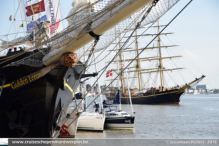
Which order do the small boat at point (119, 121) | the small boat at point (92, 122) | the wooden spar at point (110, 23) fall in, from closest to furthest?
the wooden spar at point (110, 23), the small boat at point (92, 122), the small boat at point (119, 121)

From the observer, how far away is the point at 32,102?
10602 mm

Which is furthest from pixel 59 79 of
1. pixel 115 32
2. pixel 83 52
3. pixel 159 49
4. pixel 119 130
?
pixel 159 49

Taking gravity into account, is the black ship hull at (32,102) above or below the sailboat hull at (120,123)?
above

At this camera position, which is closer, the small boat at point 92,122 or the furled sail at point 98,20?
the furled sail at point 98,20

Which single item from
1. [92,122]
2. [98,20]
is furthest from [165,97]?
[98,20]

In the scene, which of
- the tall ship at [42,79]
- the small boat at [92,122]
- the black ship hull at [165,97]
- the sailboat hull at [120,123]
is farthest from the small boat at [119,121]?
the black ship hull at [165,97]

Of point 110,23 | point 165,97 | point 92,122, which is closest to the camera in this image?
point 110,23

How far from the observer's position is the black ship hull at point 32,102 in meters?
10.3

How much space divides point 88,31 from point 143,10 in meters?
1.71

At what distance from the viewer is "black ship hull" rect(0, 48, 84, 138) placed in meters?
10.3

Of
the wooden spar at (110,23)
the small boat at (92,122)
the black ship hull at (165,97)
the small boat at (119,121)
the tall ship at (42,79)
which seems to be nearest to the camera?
the wooden spar at (110,23)

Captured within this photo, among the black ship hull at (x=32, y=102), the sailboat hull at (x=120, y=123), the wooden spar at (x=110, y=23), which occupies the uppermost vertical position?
the wooden spar at (x=110, y=23)

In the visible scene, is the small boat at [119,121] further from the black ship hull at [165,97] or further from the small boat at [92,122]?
the black ship hull at [165,97]

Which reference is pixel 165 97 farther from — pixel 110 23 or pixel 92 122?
pixel 110 23
